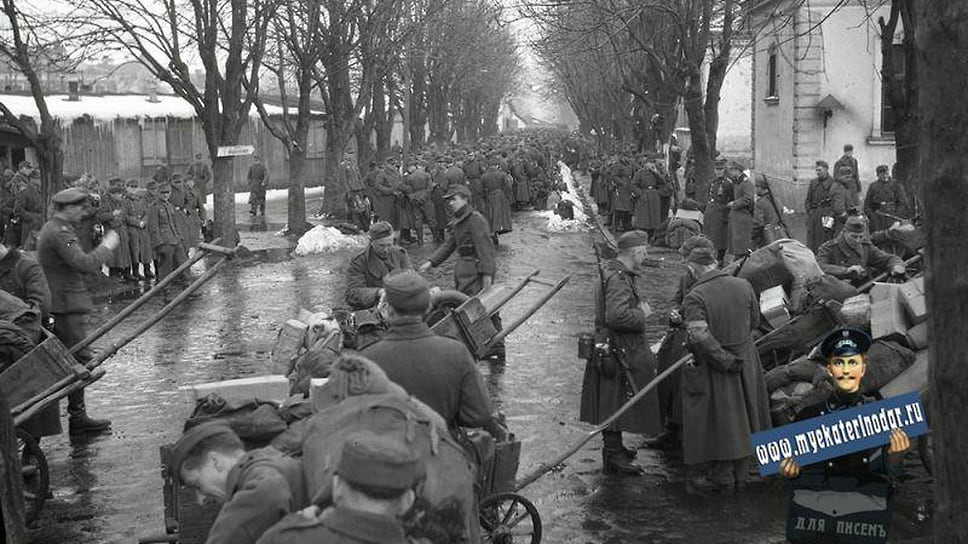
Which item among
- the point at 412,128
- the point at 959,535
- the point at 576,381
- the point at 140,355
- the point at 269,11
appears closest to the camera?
the point at 959,535

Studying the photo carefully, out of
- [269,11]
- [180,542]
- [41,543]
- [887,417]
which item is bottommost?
[41,543]

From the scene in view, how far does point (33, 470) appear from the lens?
25.8ft

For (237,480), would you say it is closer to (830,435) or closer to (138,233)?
(830,435)

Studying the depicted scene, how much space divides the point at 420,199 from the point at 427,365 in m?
19.1

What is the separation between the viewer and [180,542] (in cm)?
499

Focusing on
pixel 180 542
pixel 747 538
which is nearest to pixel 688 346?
pixel 747 538

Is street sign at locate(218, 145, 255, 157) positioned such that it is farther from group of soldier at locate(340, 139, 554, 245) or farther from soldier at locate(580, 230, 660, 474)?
soldier at locate(580, 230, 660, 474)

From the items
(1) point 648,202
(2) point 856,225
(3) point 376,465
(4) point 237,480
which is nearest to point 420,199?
(1) point 648,202

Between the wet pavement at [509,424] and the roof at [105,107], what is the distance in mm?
19457

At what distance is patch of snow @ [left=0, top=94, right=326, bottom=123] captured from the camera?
36.0 m

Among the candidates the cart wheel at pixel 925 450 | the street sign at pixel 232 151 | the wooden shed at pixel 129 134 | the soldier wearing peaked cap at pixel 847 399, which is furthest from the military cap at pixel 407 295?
the wooden shed at pixel 129 134

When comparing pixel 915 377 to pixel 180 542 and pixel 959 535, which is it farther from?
pixel 180 542

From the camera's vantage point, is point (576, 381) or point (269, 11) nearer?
point (576, 381)

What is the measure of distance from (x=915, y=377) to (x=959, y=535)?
4188 millimetres
